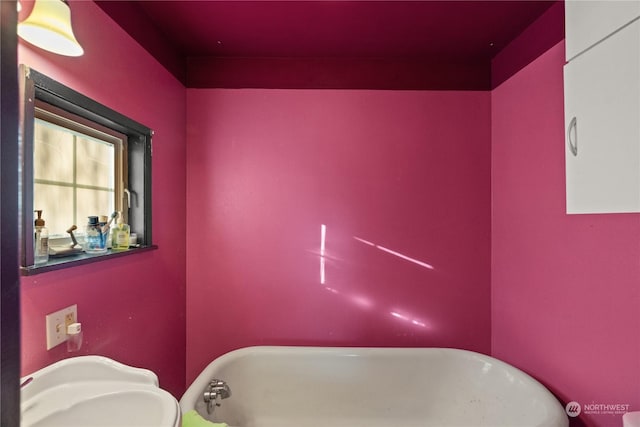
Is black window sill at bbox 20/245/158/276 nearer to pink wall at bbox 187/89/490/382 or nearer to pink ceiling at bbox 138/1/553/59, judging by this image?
pink wall at bbox 187/89/490/382

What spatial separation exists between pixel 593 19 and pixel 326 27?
3.60ft

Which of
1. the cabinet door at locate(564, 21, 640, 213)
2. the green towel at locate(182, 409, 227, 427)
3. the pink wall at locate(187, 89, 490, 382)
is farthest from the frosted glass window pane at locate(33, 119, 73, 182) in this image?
the cabinet door at locate(564, 21, 640, 213)

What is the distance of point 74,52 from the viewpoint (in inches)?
33.7

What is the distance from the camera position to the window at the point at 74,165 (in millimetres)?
803

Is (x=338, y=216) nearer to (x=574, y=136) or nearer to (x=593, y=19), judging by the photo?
(x=574, y=136)

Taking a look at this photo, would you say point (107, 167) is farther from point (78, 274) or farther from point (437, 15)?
point (437, 15)

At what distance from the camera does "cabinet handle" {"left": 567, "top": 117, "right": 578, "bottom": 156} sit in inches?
35.9

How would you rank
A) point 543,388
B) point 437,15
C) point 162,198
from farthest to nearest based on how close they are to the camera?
point 162,198
point 437,15
point 543,388

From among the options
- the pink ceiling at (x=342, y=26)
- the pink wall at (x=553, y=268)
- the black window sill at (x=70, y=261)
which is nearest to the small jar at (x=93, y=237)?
the black window sill at (x=70, y=261)

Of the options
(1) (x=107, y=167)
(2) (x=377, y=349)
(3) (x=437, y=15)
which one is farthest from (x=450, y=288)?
(1) (x=107, y=167)

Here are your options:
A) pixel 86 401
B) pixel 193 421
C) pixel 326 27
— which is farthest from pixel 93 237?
pixel 326 27

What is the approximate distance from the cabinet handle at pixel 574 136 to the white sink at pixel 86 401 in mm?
1476

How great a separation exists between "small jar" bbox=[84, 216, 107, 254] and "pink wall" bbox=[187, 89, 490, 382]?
669mm

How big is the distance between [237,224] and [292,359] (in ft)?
2.92
